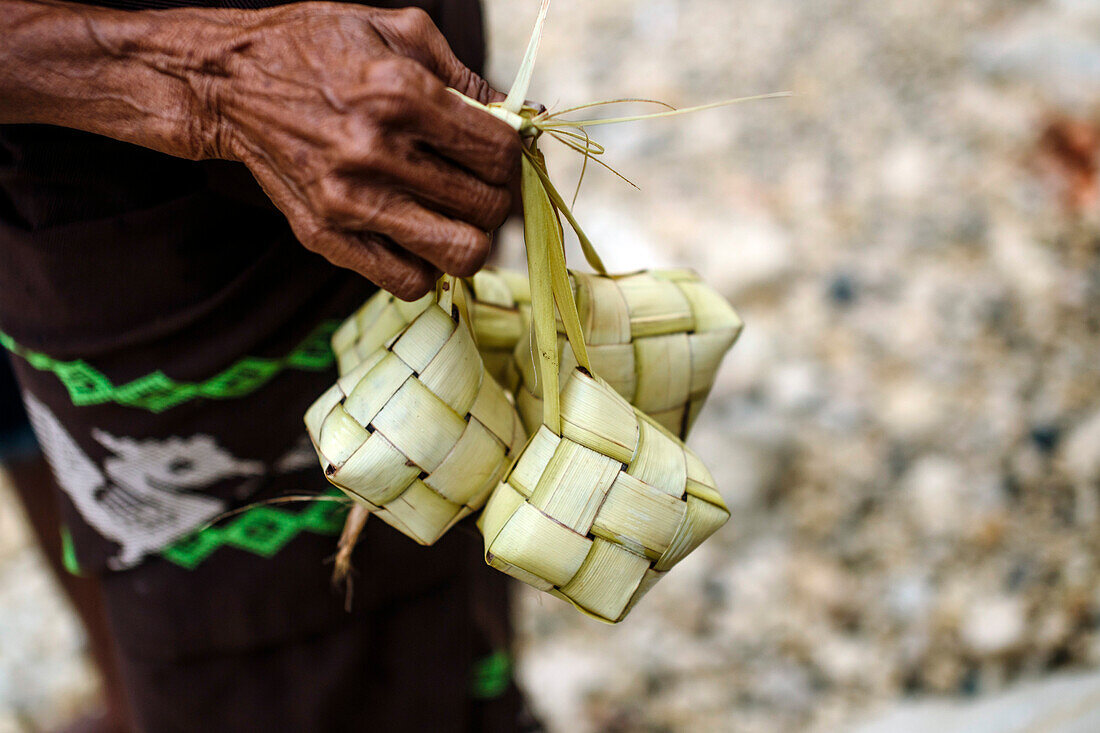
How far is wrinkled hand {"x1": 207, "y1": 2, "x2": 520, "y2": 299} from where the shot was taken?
0.44 m

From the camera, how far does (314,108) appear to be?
0.45m

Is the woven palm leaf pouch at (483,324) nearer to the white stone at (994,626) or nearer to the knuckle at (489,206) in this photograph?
the knuckle at (489,206)

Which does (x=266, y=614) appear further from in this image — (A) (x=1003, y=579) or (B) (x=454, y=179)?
(A) (x=1003, y=579)

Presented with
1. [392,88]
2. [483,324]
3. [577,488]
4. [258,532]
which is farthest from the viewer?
[258,532]

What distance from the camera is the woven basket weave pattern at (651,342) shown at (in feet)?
1.99

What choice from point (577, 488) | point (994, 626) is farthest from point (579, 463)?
point (994, 626)

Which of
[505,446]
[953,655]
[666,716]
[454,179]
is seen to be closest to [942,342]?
[953,655]

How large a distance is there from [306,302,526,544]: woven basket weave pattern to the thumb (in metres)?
0.14

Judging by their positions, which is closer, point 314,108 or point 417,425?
point 314,108

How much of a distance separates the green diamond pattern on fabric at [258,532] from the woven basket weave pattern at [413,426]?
230 mm

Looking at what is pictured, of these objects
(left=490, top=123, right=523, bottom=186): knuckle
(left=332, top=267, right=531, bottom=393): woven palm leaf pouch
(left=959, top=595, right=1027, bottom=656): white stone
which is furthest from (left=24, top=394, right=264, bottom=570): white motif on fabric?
(left=959, top=595, right=1027, bottom=656): white stone

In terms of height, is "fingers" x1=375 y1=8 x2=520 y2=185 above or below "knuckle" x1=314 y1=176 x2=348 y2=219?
above

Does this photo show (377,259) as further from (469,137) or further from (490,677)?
(490,677)

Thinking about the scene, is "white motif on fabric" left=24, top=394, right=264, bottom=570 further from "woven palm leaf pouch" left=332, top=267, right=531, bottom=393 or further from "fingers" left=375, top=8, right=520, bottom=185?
"fingers" left=375, top=8, right=520, bottom=185
